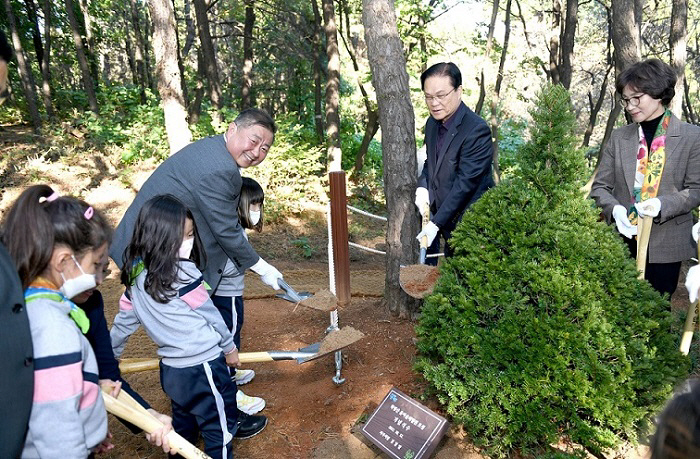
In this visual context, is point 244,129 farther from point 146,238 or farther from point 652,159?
point 652,159

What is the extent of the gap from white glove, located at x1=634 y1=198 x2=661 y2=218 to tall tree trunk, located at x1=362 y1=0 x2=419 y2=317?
4.89 feet

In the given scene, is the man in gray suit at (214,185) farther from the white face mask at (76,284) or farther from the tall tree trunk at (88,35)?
the tall tree trunk at (88,35)

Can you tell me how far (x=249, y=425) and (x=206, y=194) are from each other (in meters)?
1.39

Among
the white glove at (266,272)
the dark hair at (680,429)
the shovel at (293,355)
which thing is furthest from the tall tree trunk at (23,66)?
the dark hair at (680,429)

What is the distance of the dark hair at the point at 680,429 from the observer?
1007 mm

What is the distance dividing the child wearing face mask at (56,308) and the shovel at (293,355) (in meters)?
0.91

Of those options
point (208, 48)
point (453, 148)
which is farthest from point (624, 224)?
point (208, 48)

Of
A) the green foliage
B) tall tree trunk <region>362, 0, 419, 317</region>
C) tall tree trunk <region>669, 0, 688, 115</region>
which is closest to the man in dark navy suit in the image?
tall tree trunk <region>362, 0, 419, 317</region>

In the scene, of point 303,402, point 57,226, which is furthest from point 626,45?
point 57,226

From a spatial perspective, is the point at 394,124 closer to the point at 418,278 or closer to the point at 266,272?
the point at 418,278

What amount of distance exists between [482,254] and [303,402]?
5.05 ft

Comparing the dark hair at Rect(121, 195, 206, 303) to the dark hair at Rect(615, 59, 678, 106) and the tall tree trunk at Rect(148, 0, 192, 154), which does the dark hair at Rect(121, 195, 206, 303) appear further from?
the tall tree trunk at Rect(148, 0, 192, 154)

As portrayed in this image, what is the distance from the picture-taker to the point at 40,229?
1.60 m

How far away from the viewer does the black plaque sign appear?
2328 mm
